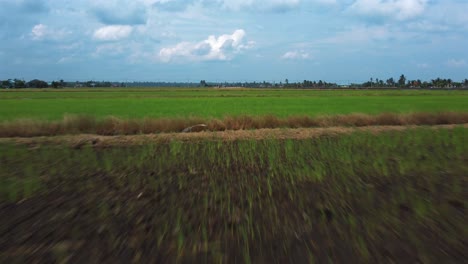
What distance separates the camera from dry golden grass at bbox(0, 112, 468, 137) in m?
15.4

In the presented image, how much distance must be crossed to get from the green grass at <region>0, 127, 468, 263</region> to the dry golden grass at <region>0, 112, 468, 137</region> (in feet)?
20.5

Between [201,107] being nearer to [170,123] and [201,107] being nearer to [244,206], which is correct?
[170,123]

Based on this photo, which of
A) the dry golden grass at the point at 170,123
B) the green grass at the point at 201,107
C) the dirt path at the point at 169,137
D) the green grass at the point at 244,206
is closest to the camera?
the green grass at the point at 244,206

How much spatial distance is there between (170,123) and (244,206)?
12.0 m

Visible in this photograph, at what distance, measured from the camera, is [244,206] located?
5039 millimetres

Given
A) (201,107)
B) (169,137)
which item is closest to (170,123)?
(169,137)

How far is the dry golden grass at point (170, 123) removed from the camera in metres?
15.4

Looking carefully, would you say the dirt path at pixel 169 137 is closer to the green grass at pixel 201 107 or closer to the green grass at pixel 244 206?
the green grass at pixel 244 206

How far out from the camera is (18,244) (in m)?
3.81

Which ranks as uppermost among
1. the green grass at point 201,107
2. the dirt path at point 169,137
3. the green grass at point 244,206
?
the green grass at point 244,206

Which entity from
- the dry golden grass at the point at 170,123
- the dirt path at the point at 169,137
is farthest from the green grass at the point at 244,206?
the dry golden grass at the point at 170,123

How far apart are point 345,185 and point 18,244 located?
472 centimetres

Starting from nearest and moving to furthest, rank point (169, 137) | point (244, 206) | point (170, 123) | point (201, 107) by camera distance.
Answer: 1. point (244, 206)
2. point (169, 137)
3. point (170, 123)
4. point (201, 107)

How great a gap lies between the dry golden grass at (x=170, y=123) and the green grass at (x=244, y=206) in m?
6.24
